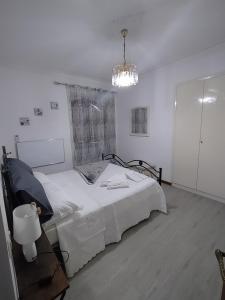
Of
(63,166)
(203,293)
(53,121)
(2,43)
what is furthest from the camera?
(63,166)

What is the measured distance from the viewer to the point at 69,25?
6.04 ft

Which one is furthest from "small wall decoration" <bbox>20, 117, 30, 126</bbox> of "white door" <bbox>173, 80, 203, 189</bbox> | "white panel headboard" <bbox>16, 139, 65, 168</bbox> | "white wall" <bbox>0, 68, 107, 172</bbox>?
"white door" <bbox>173, 80, 203, 189</bbox>

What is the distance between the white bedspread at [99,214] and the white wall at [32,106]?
4.09 feet

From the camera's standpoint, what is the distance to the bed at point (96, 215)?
1471mm

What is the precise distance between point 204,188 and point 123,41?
2.87 meters

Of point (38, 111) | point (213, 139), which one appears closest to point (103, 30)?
point (38, 111)

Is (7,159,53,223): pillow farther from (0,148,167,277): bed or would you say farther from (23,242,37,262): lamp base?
(23,242,37,262): lamp base

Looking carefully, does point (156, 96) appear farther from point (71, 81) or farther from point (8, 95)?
point (8, 95)

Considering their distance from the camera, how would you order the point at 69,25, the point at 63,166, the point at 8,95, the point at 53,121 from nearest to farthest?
the point at 69,25, the point at 8,95, the point at 53,121, the point at 63,166

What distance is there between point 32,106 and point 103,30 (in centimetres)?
199

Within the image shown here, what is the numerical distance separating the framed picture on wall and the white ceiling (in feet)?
3.87

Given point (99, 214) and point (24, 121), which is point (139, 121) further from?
point (99, 214)

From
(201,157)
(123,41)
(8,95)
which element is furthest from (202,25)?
(8,95)

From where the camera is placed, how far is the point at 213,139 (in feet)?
8.76
